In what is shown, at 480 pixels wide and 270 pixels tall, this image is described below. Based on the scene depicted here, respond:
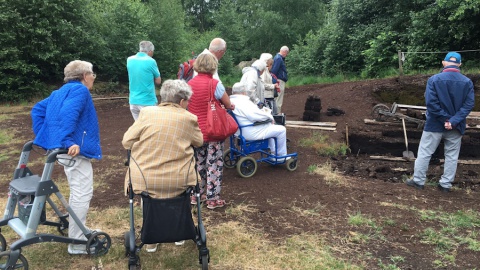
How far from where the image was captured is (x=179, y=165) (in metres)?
3.47

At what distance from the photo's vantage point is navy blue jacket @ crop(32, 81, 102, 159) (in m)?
3.54

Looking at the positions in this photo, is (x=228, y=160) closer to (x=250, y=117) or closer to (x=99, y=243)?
(x=250, y=117)

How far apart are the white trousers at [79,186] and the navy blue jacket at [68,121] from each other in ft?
0.51

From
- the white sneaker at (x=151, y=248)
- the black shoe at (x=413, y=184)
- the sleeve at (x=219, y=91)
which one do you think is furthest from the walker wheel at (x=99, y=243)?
the black shoe at (x=413, y=184)

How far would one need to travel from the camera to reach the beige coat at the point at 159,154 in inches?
134

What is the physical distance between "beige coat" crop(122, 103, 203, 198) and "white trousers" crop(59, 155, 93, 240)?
617mm

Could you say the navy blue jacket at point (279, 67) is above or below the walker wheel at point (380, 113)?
above

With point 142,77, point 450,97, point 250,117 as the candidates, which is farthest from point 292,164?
point 142,77

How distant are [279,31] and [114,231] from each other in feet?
87.5

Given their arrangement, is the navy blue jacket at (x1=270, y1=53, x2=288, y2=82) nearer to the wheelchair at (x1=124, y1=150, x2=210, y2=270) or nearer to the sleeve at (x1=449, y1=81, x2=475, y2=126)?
the sleeve at (x1=449, y1=81, x2=475, y2=126)

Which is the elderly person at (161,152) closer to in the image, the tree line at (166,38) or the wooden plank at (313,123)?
the wooden plank at (313,123)

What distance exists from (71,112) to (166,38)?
16758 mm

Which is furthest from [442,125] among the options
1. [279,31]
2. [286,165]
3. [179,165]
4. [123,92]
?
[279,31]

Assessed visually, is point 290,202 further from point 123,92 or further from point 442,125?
point 123,92
